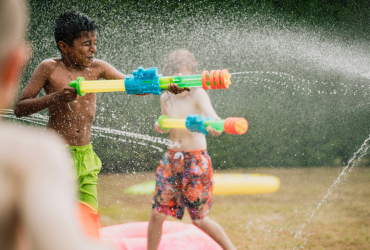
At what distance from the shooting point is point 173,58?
183 centimetres

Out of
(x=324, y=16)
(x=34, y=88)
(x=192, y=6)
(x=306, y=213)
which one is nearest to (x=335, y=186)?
(x=306, y=213)

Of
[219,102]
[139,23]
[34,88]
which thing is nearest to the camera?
[34,88]

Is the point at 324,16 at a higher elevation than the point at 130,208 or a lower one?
higher

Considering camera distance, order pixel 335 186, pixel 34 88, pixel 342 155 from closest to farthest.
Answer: pixel 34 88 < pixel 335 186 < pixel 342 155

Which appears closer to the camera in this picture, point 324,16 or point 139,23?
point 139,23

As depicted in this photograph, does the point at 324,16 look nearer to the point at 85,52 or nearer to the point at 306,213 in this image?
the point at 306,213

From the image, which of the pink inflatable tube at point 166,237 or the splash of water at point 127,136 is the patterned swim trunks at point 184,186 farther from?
the splash of water at point 127,136

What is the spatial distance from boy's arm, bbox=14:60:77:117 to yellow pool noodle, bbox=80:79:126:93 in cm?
4

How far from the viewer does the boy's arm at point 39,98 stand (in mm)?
1298

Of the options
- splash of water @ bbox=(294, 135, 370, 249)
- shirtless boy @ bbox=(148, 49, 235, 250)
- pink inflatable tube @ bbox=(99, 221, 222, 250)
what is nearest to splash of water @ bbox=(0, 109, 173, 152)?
pink inflatable tube @ bbox=(99, 221, 222, 250)

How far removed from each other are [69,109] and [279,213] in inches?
58.0

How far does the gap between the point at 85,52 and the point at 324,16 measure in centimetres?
185

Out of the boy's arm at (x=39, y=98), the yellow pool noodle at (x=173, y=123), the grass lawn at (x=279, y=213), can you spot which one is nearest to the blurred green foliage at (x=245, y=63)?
the grass lawn at (x=279, y=213)

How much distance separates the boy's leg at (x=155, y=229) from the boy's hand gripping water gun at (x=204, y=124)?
354mm
